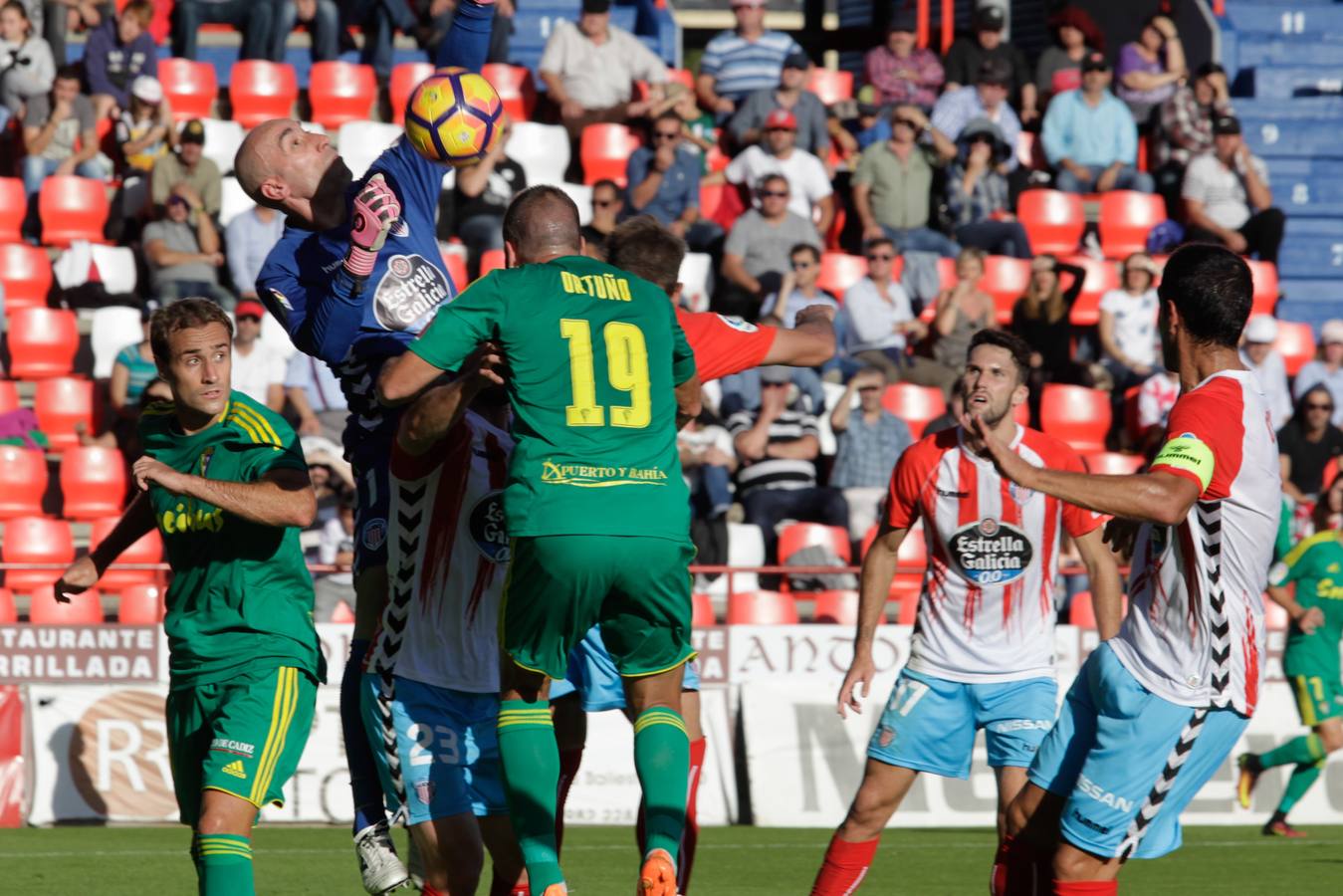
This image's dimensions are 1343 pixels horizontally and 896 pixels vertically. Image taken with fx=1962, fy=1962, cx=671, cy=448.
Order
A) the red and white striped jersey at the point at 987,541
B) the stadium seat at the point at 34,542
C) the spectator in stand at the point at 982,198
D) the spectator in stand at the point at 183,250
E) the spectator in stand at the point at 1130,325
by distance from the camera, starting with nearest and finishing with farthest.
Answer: the red and white striped jersey at the point at 987,541, the stadium seat at the point at 34,542, the spectator in stand at the point at 183,250, the spectator in stand at the point at 1130,325, the spectator in stand at the point at 982,198

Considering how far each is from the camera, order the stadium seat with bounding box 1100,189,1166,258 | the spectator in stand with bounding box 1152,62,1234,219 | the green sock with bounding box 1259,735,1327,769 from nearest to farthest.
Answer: the green sock with bounding box 1259,735,1327,769
the spectator in stand with bounding box 1152,62,1234,219
the stadium seat with bounding box 1100,189,1166,258

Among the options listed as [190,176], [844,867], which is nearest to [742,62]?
[190,176]

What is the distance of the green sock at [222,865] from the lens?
237 inches

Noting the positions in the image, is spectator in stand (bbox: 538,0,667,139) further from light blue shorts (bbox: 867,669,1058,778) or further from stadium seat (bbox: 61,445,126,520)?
light blue shorts (bbox: 867,669,1058,778)

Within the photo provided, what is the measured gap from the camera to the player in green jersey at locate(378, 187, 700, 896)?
5688 mm

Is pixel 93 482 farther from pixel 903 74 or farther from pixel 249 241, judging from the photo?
pixel 903 74

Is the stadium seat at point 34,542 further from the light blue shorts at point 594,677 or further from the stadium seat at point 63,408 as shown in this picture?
the light blue shorts at point 594,677

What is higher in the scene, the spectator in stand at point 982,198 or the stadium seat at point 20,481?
the spectator in stand at point 982,198

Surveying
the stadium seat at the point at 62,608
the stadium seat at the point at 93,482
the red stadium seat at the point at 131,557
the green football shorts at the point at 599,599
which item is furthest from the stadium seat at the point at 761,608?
the green football shorts at the point at 599,599

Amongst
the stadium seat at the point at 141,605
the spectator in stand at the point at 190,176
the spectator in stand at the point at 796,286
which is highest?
the spectator in stand at the point at 190,176

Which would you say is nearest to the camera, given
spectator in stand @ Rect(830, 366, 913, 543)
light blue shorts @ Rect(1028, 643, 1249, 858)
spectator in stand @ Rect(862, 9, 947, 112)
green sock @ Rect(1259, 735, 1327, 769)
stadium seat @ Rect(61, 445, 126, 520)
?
light blue shorts @ Rect(1028, 643, 1249, 858)

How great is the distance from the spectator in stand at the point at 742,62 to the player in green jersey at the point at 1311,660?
8191mm

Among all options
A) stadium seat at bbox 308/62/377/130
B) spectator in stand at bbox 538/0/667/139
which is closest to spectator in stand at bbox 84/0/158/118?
stadium seat at bbox 308/62/377/130

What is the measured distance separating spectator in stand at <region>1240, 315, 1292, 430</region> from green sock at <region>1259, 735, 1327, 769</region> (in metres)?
5.23
